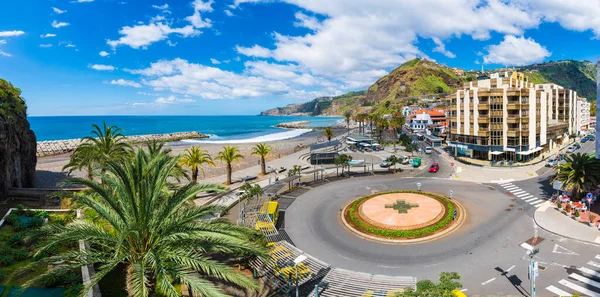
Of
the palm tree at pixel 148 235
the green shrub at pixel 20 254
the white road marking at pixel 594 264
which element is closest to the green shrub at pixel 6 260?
the green shrub at pixel 20 254

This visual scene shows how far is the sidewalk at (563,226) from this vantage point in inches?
967

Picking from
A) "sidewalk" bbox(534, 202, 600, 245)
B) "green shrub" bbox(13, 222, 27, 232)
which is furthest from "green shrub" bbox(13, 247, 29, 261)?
"sidewalk" bbox(534, 202, 600, 245)

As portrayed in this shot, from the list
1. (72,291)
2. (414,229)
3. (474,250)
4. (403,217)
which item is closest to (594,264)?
(474,250)

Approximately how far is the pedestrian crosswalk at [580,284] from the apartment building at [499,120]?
42.5 meters

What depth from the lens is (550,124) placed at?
70.5 m

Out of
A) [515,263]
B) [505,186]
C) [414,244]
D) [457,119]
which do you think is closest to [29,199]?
[414,244]

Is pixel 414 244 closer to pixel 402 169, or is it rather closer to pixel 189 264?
pixel 189 264

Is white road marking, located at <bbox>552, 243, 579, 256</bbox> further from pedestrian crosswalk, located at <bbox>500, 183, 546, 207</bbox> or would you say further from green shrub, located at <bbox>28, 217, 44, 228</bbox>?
green shrub, located at <bbox>28, 217, 44, 228</bbox>

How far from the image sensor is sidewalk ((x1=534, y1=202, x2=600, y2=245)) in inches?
967

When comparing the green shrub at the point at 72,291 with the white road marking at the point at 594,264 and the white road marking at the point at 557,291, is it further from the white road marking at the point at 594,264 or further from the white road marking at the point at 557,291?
the white road marking at the point at 594,264

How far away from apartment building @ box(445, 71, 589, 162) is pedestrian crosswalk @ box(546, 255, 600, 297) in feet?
139

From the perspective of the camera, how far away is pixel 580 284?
18.2m

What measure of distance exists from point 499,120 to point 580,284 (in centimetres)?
4577

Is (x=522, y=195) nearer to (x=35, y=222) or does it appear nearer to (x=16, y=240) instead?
(x=16, y=240)
